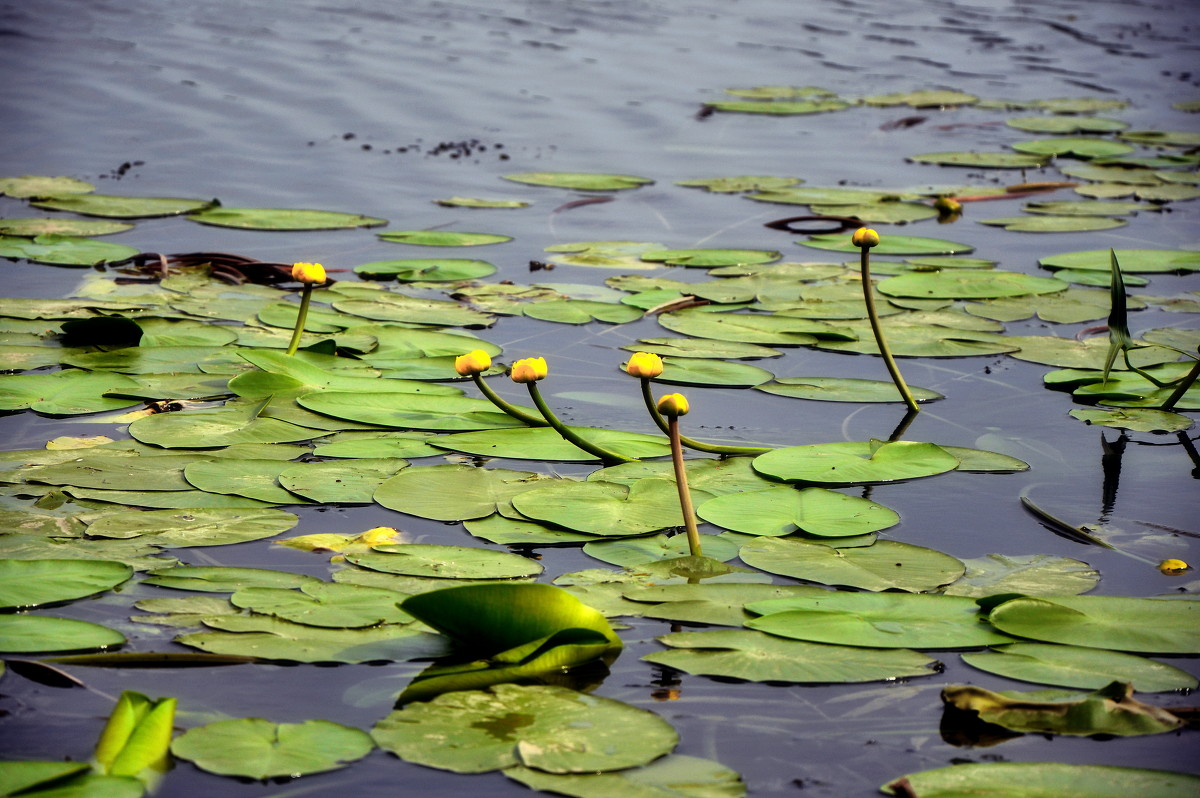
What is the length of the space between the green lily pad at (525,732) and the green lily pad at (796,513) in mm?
563

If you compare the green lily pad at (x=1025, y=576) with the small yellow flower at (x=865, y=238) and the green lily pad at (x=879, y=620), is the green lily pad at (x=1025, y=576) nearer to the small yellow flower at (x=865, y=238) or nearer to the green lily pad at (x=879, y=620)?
the green lily pad at (x=879, y=620)

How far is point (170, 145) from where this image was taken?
5.43 metres

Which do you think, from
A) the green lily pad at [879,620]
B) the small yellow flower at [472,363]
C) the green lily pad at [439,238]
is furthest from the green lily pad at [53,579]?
the green lily pad at [439,238]

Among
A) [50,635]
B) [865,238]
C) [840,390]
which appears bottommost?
[50,635]

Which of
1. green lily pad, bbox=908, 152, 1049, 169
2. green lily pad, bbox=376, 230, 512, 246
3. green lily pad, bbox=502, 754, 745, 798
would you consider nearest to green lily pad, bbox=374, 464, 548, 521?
green lily pad, bbox=502, 754, 745, 798

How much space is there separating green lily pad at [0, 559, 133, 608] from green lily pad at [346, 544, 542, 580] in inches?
12.9

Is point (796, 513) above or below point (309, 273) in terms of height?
below

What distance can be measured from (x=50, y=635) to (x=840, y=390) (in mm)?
1677

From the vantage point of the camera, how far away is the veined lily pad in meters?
1.49

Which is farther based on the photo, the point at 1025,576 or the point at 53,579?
the point at 1025,576

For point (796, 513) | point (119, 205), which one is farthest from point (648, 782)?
point (119, 205)

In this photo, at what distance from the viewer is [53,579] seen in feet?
5.41

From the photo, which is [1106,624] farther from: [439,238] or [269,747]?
[439,238]

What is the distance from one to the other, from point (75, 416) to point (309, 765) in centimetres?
135
